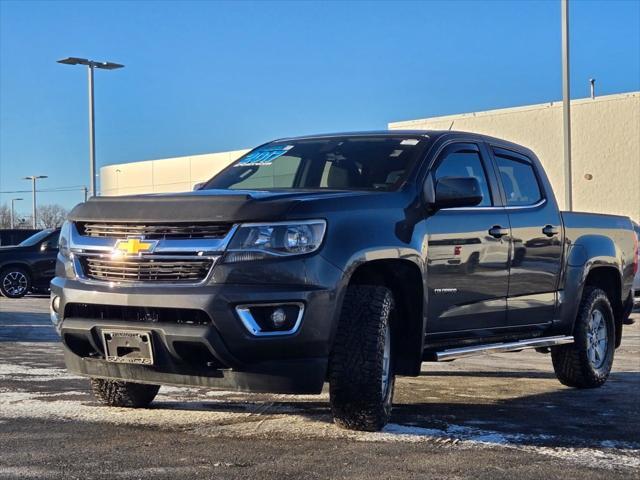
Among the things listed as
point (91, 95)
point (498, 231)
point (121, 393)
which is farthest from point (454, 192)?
point (91, 95)

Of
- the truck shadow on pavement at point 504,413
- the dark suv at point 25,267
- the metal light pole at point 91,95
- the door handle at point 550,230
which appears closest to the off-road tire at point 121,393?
the truck shadow on pavement at point 504,413

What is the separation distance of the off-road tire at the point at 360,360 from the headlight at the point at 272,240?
1.52 feet

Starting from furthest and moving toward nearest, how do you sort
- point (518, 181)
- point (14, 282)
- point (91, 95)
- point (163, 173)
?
point (163, 173) < point (91, 95) < point (14, 282) < point (518, 181)

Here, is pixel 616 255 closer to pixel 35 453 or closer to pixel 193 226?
pixel 193 226

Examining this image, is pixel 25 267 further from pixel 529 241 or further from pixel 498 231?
pixel 498 231

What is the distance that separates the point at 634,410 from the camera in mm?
6461

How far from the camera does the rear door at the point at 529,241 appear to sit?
266 inches

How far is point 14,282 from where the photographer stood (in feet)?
68.1

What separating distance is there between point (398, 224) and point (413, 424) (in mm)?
1221

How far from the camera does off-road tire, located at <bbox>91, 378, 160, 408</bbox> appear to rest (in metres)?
6.08

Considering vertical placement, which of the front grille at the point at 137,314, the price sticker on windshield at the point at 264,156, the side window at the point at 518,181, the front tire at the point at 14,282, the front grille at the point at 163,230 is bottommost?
the front tire at the point at 14,282

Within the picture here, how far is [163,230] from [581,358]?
408 cm

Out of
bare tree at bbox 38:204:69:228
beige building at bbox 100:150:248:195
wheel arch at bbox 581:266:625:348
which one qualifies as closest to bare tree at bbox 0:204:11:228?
bare tree at bbox 38:204:69:228

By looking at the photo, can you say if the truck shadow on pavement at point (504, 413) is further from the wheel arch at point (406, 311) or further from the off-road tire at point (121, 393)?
the wheel arch at point (406, 311)
